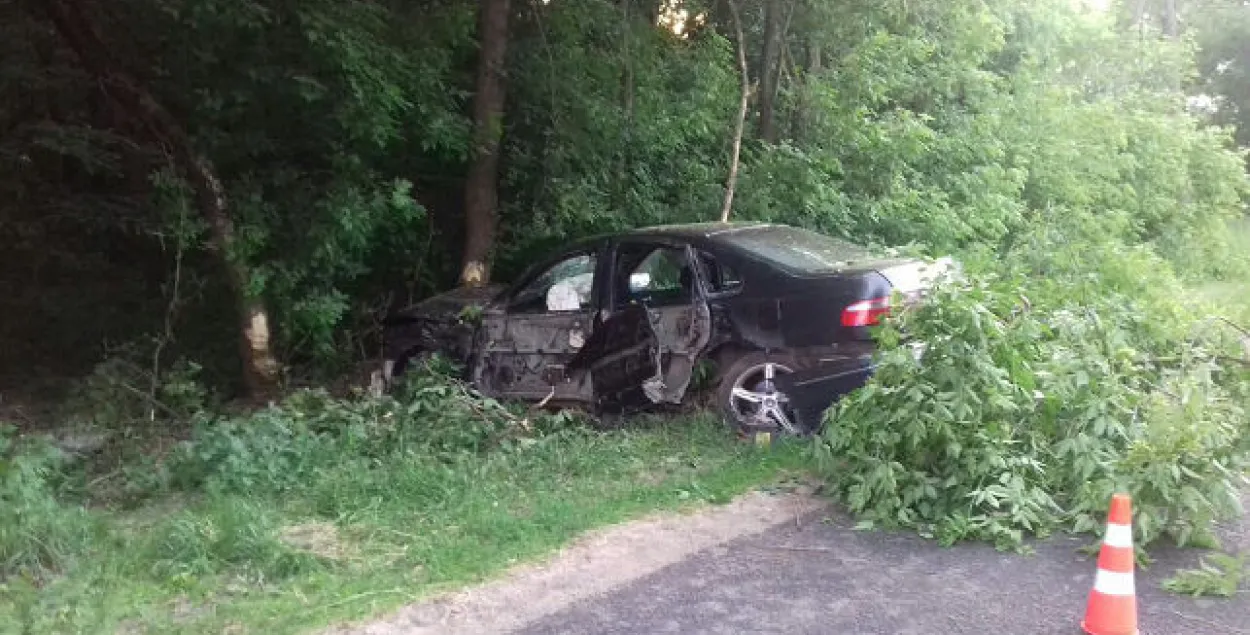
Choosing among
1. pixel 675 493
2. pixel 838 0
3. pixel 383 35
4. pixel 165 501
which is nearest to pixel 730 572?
pixel 675 493

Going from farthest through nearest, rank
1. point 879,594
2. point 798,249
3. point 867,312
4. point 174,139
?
point 174,139, point 798,249, point 867,312, point 879,594

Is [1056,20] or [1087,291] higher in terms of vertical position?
[1056,20]

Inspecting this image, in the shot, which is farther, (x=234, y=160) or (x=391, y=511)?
(x=234, y=160)

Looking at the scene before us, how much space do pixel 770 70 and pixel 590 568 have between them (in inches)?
355

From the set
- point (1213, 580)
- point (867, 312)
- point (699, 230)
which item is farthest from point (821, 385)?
point (1213, 580)

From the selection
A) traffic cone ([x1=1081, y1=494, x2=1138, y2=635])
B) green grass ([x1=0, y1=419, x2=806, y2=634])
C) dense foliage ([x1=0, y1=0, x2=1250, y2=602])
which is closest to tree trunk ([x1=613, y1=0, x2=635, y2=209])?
dense foliage ([x1=0, y1=0, x2=1250, y2=602])

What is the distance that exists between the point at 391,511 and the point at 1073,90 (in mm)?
13436

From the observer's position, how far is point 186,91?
9.47 meters

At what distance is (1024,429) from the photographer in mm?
5586

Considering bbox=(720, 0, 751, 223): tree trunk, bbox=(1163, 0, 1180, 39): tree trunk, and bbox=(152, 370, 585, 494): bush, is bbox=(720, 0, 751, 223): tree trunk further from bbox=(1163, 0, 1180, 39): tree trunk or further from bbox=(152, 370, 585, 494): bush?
bbox=(1163, 0, 1180, 39): tree trunk

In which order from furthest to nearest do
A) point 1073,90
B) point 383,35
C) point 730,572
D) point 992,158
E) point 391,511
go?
point 1073,90, point 992,158, point 383,35, point 391,511, point 730,572

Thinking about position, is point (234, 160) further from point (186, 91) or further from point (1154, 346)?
point (1154, 346)

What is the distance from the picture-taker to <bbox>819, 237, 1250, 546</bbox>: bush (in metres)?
4.73

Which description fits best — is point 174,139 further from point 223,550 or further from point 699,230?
point 223,550
